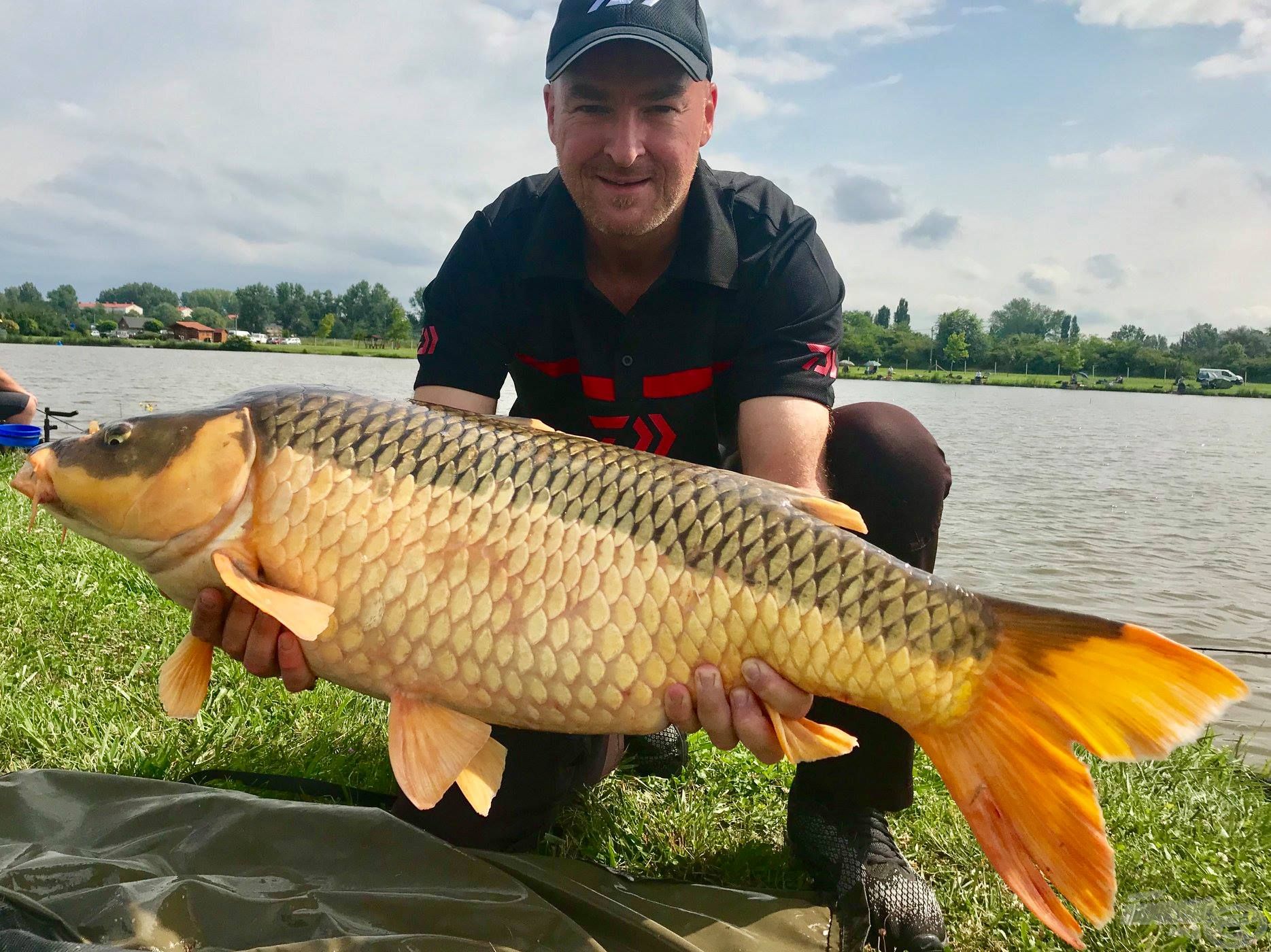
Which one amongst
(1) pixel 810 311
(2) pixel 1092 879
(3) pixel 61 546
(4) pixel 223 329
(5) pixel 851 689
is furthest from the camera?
(4) pixel 223 329

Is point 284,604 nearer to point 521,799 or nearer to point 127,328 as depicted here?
point 521,799

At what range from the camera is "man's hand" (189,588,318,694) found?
1.29 metres

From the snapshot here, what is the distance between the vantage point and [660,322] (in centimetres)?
195

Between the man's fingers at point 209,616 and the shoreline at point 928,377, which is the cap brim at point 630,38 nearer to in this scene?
the man's fingers at point 209,616

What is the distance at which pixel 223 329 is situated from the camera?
6869 cm

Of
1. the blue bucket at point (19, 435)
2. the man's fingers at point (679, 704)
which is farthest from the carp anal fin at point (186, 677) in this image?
the blue bucket at point (19, 435)

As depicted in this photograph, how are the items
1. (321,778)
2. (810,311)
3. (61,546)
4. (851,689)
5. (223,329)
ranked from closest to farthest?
1. (851,689)
2. (321,778)
3. (810,311)
4. (61,546)
5. (223,329)

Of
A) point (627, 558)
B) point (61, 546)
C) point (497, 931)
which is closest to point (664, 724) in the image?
point (627, 558)

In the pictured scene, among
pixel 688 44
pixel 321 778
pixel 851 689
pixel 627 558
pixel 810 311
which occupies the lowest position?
pixel 321 778

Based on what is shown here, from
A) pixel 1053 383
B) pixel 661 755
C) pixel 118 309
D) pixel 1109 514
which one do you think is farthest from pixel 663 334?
pixel 118 309

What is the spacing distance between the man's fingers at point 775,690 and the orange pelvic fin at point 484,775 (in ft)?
1.24

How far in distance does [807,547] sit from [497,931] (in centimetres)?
70

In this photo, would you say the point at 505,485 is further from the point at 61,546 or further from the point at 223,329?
the point at 223,329

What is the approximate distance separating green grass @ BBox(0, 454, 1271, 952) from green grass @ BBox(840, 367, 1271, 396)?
40224 mm
